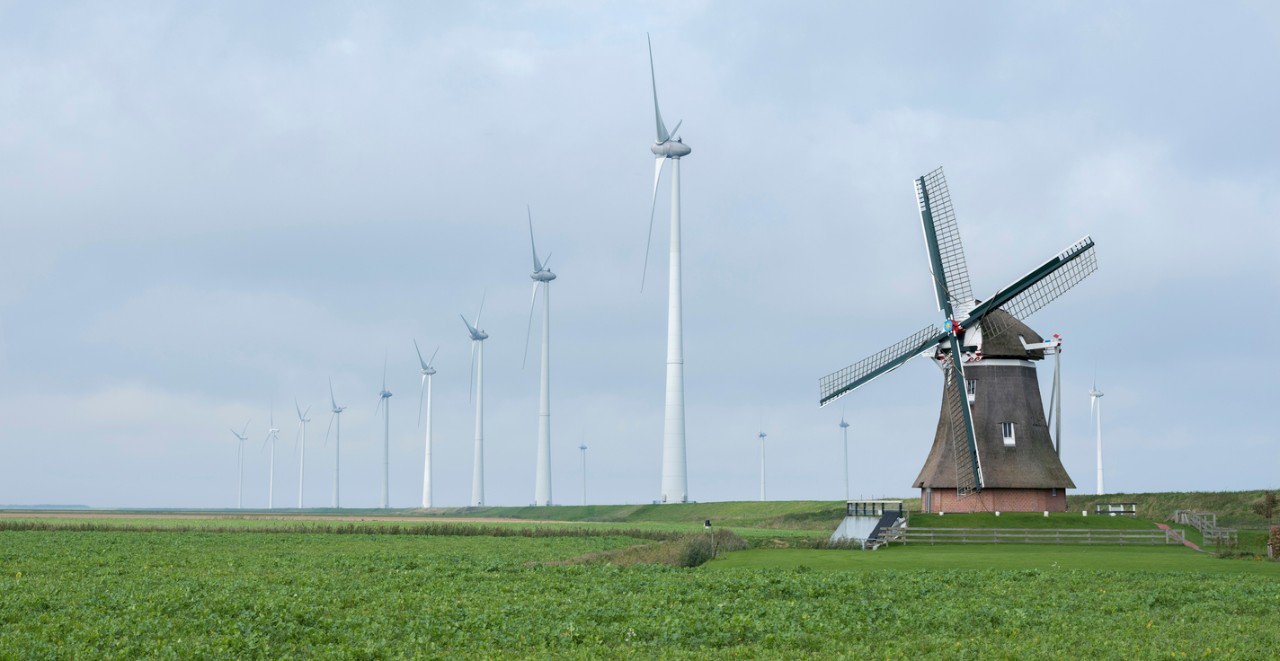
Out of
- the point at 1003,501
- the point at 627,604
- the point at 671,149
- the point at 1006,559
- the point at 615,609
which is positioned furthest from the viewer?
the point at 671,149

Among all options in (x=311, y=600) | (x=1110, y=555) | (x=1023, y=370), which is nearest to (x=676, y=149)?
(x=1023, y=370)

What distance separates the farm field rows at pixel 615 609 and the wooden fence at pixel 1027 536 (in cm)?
1496

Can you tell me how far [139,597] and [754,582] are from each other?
18.4m

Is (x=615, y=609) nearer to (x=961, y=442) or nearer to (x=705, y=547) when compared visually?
(x=705, y=547)

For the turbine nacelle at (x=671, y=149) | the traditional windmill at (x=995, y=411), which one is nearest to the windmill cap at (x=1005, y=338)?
the traditional windmill at (x=995, y=411)

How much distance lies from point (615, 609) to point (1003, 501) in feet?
145

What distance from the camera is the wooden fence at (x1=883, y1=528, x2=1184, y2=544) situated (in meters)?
68.6

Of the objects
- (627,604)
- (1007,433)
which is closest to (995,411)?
(1007,433)

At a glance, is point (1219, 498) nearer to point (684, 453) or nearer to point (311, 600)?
point (684, 453)

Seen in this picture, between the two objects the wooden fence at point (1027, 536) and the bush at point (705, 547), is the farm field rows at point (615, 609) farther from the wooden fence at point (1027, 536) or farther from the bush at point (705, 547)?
the wooden fence at point (1027, 536)

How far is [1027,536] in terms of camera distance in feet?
225

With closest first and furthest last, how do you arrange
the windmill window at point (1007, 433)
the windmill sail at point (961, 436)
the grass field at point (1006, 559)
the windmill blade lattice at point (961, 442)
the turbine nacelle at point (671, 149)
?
the grass field at point (1006, 559) < the windmill sail at point (961, 436) < the windmill blade lattice at point (961, 442) < the windmill window at point (1007, 433) < the turbine nacelle at point (671, 149)

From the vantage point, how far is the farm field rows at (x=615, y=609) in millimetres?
28703

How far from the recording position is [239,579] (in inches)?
1655
